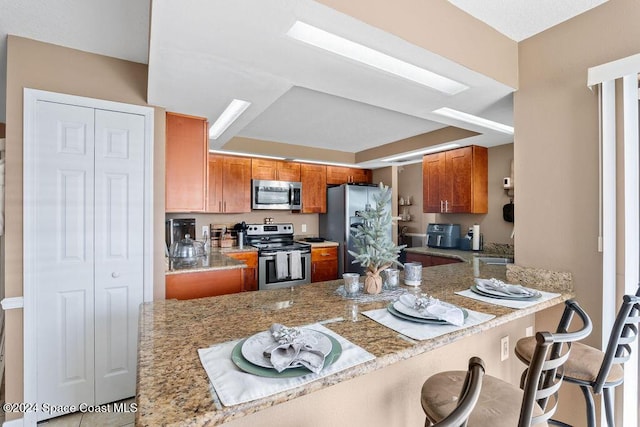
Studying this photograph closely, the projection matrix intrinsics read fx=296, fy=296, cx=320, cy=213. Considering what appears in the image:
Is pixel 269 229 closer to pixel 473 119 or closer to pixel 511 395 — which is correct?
pixel 473 119

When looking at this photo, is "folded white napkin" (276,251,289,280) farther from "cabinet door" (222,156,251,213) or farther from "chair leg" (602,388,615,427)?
"chair leg" (602,388,615,427)

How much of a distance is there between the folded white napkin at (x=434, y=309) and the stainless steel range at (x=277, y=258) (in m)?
2.98

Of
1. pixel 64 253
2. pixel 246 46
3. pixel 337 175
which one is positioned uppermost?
pixel 246 46

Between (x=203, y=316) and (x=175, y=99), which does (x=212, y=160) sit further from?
(x=203, y=316)

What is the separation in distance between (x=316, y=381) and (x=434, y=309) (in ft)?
2.14

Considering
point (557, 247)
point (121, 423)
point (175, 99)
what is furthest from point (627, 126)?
point (121, 423)

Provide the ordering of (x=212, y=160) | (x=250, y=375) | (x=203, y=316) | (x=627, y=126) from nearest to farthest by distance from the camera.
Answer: (x=250, y=375) < (x=203, y=316) < (x=627, y=126) < (x=212, y=160)

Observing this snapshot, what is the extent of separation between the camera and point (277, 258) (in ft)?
13.6

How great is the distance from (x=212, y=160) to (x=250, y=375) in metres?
3.78

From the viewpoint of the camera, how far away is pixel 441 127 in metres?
3.57

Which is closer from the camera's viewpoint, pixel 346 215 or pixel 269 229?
pixel 346 215

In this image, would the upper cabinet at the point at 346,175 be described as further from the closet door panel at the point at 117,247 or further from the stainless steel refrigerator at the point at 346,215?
the closet door panel at the point at 117,247

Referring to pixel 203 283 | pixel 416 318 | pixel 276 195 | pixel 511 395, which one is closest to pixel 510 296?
pixel 511 395

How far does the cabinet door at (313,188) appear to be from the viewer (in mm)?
4910
